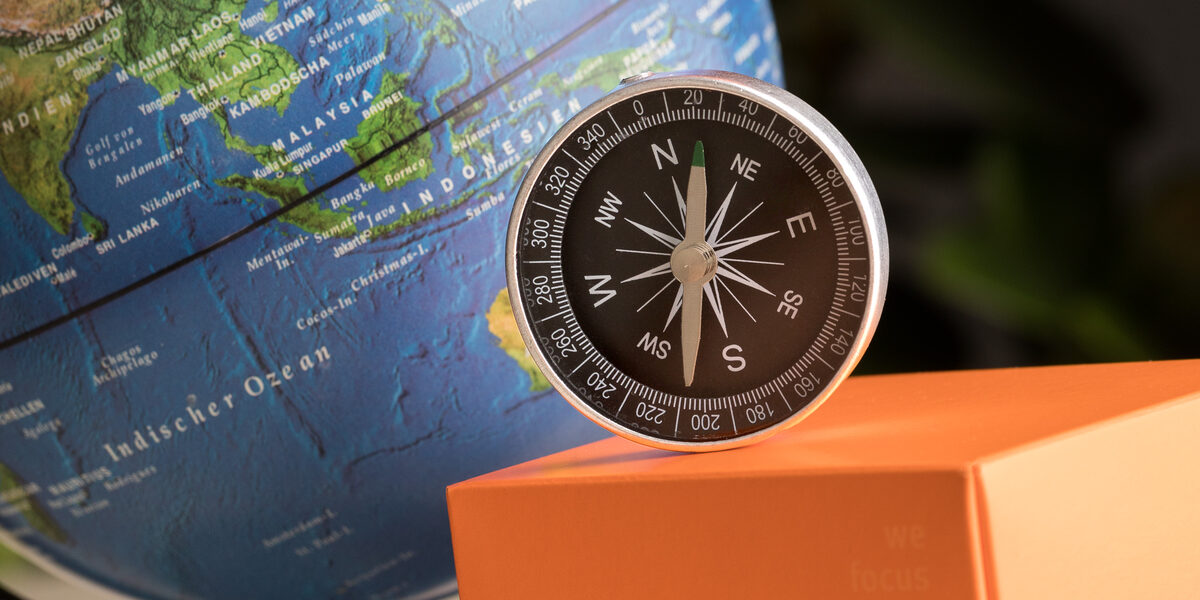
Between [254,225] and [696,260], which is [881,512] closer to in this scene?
[696,260]

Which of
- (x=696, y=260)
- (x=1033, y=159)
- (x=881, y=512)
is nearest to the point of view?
(x=881, y=512)

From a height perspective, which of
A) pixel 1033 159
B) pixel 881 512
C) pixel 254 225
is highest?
pixel 254 225

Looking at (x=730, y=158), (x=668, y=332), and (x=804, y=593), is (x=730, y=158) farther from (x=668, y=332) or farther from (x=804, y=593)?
(x=804, y=593)

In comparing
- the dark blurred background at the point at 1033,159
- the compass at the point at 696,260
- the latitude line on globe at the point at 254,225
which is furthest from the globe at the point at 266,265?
the dark blurred background at the point at 1033,159

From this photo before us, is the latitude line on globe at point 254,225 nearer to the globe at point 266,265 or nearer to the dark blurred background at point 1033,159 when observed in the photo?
the globe at point 266,265

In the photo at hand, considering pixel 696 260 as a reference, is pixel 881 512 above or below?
below

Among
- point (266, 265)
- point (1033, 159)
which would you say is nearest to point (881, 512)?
point (266, 265)

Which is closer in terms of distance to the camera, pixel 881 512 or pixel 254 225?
pixel 881 512
